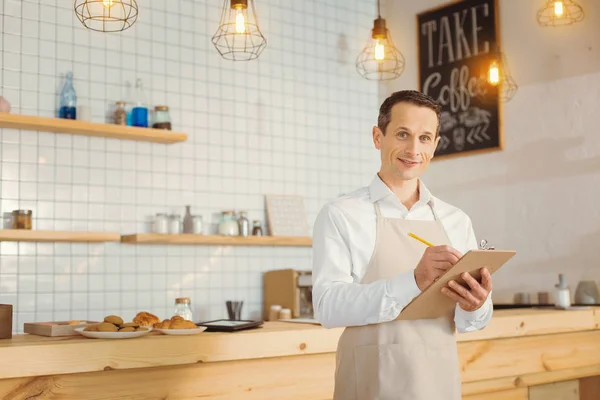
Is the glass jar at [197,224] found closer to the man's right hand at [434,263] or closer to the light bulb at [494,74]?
the light bulb at [494,74]

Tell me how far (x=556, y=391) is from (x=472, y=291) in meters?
2.02

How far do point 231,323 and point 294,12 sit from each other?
3140mm

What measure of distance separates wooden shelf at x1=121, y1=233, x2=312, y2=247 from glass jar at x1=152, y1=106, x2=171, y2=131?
2.23 feet

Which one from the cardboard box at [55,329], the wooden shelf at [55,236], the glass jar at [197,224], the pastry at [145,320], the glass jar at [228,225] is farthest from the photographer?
the glass jar at [228,225]

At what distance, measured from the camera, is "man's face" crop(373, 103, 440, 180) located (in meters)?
2.09

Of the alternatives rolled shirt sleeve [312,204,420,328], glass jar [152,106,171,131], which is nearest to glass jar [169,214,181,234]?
glass jar [152,106,171,131]

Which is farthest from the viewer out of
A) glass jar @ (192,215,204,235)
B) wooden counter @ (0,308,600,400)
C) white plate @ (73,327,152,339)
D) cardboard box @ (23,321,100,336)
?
glass jar @ (192,215,204,235)

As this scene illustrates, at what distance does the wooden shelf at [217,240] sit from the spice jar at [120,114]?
69 cm

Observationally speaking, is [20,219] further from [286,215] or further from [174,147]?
[286,215]

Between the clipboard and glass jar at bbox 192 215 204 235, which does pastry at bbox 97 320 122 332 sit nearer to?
the clipboard

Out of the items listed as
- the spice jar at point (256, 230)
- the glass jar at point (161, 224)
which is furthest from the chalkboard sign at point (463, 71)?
the glass jar at point (161, 224)

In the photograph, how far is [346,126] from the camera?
564 centimetres

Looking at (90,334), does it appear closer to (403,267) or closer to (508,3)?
(403,267)

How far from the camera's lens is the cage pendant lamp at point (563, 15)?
14.4 feet
